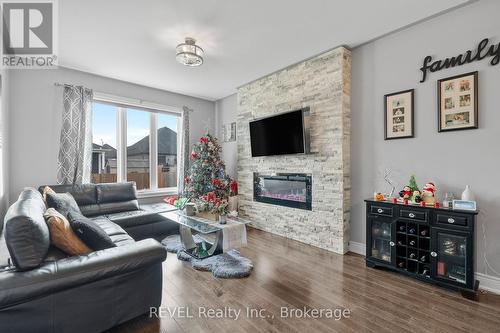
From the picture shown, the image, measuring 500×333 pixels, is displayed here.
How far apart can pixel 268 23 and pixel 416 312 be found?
3.26 meters

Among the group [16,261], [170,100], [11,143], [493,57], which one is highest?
[170,100]

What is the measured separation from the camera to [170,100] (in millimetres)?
5375

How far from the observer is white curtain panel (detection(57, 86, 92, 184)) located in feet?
13.0

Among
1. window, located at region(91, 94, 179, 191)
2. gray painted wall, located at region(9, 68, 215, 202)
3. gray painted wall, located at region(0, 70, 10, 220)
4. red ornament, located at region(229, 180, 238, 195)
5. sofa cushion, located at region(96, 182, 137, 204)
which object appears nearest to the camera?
gray painted wall, located at region(0, 70, 10, 220)

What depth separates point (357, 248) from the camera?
334cm

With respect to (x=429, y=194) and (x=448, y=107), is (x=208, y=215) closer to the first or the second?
(x=429, y=194)

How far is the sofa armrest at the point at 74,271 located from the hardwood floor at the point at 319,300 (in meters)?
0.53

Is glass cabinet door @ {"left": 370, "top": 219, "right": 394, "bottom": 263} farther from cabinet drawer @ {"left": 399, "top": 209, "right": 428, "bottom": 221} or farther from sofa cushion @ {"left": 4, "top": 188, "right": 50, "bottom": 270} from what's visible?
sofa cushion @ {"left": 4, "top": 188, "right": 50, "bottom": 270}

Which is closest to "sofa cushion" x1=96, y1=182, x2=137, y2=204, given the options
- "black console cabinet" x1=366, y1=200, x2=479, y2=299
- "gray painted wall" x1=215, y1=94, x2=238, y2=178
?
"gray painted wall" x1=215, y1=94, x2=238, y2=178

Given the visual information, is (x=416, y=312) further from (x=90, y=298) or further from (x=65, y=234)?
(x=65, y=234)

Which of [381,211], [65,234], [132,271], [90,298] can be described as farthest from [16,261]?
[381,211]

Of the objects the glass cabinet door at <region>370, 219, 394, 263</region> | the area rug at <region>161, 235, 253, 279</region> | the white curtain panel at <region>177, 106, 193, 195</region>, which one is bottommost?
the area rug at <region>161, 235, 253, 279</region>

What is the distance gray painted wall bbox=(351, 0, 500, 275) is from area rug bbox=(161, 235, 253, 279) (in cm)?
169

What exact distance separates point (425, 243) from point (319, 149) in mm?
1740
